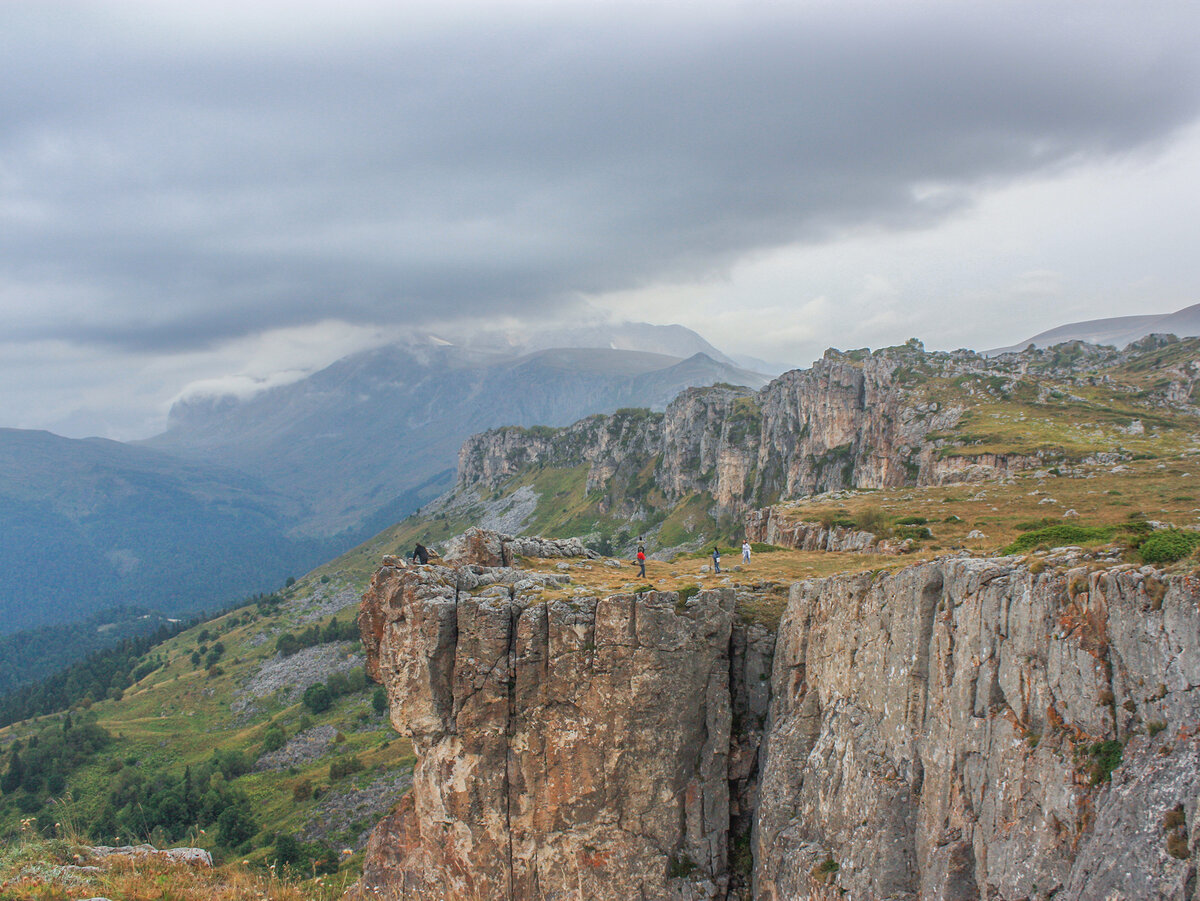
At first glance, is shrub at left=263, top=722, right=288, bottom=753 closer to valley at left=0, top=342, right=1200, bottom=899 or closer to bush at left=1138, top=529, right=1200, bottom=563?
valley at left=0, top=342, right=1200, bottom=899

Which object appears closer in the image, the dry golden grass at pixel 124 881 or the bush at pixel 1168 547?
the dry golden grass at pixel 124 881

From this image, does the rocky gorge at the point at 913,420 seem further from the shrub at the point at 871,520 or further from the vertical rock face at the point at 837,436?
the shrub at the point at 871,520

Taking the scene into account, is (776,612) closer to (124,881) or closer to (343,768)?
(124,881)

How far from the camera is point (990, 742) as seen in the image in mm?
17406

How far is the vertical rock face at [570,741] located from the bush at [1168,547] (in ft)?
61.5

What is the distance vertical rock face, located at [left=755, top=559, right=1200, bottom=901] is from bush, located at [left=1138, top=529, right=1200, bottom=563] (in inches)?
66.4

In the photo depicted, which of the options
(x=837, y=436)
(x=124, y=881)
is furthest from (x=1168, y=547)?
(x=837, y=436)

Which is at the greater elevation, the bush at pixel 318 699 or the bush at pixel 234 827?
the bush at pixel 234 827

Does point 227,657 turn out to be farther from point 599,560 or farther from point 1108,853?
point 1108,853

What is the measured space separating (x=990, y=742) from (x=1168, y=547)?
6996 millimetres

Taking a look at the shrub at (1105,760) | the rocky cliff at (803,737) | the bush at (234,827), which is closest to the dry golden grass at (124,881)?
the rocky cliff at (803,737)

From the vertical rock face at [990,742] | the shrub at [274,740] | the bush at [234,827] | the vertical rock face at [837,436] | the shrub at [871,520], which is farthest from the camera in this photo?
the shrub at [274,740]

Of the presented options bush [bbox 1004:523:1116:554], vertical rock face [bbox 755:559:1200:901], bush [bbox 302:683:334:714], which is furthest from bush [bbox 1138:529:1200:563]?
bush [bbox 302:683:334:714]

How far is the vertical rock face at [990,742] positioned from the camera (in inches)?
523
